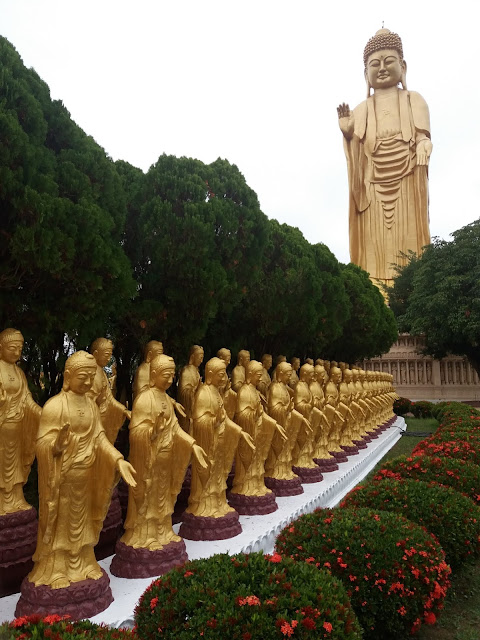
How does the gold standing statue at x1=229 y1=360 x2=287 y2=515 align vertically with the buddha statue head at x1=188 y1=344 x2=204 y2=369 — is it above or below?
below

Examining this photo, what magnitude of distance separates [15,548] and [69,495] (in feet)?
3.03

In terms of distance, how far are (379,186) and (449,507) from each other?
27.9 meters

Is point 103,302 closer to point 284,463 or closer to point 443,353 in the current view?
point 284,463

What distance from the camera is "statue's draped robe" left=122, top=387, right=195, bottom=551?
14.3 feet

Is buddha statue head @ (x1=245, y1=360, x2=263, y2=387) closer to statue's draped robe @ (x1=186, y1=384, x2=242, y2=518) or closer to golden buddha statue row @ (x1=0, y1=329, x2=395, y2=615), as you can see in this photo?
golden buddha statue row @ (x1=0, y1=329, x2=395, y2=615)

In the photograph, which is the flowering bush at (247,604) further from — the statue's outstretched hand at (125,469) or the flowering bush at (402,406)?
the flowering bush at (402,406)

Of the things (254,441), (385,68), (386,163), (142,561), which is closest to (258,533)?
(254,441)

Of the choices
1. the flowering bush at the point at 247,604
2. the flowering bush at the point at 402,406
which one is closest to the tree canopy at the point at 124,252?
the flowering bush at the point at 247,604

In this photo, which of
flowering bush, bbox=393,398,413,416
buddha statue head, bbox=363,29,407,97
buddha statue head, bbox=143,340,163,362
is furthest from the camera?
buddha statue head, bbox=363,29,407,97

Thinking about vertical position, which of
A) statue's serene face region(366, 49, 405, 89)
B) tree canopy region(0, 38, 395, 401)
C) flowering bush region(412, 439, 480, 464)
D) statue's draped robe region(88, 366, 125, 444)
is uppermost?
statue's serene face region(366, 49, 405, 89)

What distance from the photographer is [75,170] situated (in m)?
4.78

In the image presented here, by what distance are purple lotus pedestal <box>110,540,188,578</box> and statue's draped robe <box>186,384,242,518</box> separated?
952mm

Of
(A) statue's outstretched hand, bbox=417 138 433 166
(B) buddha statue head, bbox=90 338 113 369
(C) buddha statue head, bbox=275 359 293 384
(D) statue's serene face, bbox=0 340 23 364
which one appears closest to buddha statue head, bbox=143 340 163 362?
(B) buddha statue head, bbox=90 338 113 369

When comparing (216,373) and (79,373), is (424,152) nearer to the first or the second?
(216,373)
